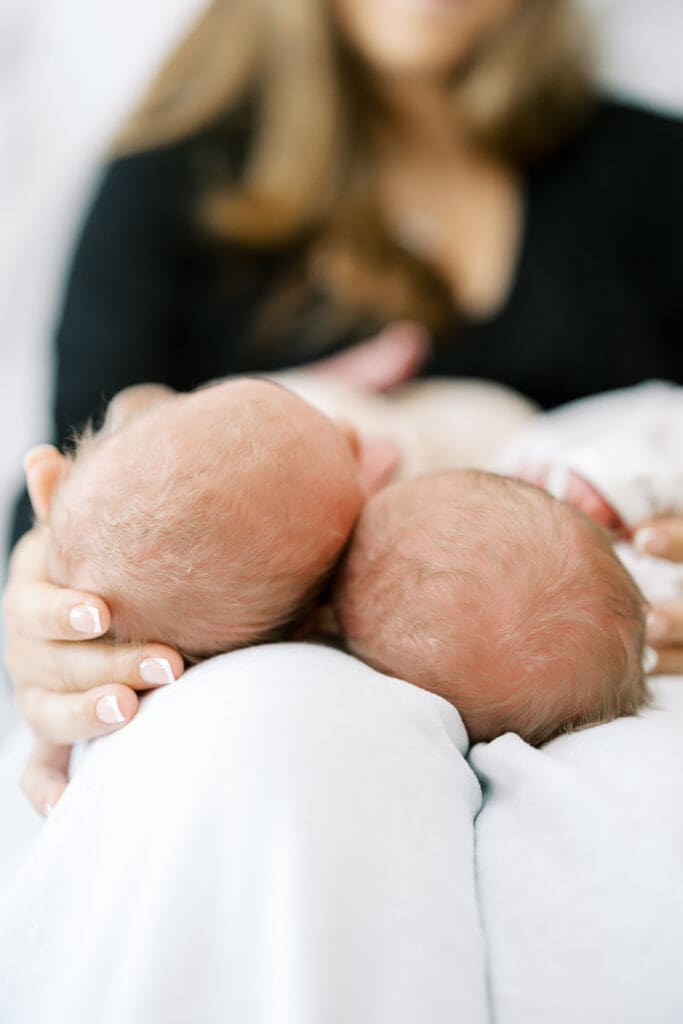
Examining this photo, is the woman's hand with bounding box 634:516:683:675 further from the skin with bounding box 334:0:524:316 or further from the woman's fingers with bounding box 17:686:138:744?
the skin with bounding box 334:0:524:316

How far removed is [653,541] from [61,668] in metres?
0.49

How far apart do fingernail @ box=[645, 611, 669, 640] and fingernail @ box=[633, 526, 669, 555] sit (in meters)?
0.06

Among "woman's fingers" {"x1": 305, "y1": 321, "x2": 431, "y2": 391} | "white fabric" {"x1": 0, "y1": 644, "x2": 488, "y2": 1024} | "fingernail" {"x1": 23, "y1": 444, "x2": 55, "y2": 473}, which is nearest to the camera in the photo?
"white fabric" {"x1": 0, "y1": 644, "x2": 488, "y2": 1024}

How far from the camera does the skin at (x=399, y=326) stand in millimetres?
593

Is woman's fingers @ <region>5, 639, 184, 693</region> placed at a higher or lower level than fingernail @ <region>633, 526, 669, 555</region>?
higher

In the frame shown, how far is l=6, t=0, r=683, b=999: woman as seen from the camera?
4.13ft

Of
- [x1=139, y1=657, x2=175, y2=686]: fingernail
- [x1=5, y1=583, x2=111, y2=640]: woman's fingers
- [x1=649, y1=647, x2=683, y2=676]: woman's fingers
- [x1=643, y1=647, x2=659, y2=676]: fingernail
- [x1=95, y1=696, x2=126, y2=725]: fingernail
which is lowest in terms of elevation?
[x1=649, y1=647, x2=683, y2=676]: woman's fingers

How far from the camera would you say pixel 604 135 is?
140cm

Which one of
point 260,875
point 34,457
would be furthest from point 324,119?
point 260,875

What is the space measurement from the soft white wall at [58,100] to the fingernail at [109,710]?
91cm

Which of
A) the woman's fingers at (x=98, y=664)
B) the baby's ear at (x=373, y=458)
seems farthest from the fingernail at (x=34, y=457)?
the baby's ear at (x=373, y=458)

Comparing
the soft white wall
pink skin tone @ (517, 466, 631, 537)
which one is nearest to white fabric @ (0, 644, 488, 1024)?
pink skin tone @ (517, 466, 631, 537)

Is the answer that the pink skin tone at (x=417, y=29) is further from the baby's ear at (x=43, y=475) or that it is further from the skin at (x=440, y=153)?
the baby's ear at (x=43, y=475)

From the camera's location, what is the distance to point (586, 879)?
0.47 m
